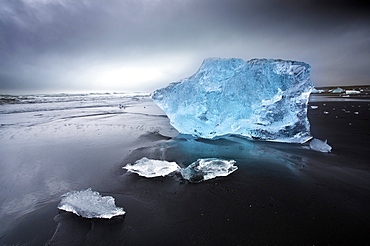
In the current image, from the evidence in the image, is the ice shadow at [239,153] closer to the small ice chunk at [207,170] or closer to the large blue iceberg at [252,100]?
the small ice chunk at [207,170]

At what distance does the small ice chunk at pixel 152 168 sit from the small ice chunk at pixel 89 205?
2.98 ft

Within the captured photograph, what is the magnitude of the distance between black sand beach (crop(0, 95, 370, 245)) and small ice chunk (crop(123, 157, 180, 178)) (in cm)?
14

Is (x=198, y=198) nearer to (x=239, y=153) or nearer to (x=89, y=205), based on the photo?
(x=89, y=205)

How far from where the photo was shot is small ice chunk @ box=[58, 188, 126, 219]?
2133mm

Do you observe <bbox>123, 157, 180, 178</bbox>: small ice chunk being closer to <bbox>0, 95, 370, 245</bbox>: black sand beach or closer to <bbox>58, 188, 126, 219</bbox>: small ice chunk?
<bbox>0, 95, 370, 245</bbox>: black sand beach

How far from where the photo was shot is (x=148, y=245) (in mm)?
1748

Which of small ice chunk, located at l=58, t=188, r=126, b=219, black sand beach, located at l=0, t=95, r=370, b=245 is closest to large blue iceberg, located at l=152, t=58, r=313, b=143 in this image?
black sand beach, located at l=0, t=95, r=370, b=245

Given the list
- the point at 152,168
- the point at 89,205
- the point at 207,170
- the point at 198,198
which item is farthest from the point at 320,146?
the point at 89,205

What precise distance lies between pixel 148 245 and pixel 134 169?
72.0 inches

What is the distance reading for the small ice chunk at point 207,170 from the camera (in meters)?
3.08

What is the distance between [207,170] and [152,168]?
1.16m

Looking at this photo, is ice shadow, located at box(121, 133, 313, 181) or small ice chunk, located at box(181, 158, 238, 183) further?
ice shadow, located at box(121, 133, 313, 181)

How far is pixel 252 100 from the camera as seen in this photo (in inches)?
209

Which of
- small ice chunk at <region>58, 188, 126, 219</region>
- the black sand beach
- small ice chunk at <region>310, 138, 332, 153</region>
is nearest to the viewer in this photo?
the black sand beach
